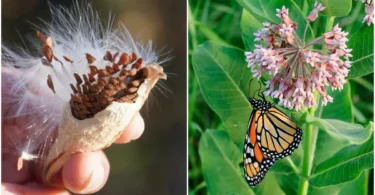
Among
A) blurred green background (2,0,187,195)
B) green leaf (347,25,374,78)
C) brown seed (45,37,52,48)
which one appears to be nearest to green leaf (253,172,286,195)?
blurred green background (2,0,187,195)

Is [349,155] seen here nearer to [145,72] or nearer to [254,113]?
[254,113]

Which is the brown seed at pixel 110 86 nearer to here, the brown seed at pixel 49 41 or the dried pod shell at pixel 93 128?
the dried pod shell at pixel 93 128

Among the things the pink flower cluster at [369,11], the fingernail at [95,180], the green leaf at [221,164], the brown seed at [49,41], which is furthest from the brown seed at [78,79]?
the pink flower cluster at [369,11]

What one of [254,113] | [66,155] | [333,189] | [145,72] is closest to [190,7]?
[145,72]

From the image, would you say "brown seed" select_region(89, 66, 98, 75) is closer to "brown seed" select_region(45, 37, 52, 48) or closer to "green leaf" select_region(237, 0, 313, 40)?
"brown seed" select_region(45, 37, 52, 48)

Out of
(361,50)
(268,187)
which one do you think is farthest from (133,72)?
(361,50)
